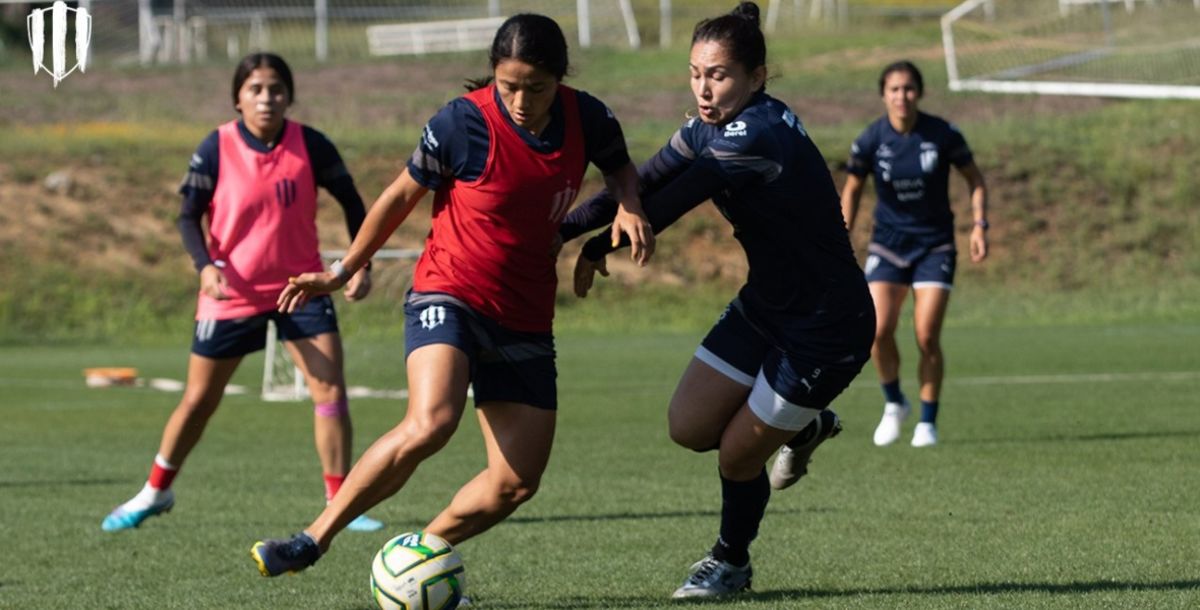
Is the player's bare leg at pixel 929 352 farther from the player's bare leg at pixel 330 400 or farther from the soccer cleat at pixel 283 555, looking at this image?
the soccer cleat at pixel 283 555

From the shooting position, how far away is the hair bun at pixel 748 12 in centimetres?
597

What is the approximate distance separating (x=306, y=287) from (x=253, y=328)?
2455mm

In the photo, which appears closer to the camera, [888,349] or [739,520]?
[739,520]

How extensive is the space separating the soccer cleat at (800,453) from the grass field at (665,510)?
34cm

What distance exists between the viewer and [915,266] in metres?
11.0

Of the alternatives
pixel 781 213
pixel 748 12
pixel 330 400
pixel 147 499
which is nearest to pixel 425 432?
pixel 781 213

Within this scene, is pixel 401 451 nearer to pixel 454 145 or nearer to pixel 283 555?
pixel 283 555

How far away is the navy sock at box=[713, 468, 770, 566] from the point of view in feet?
20.6

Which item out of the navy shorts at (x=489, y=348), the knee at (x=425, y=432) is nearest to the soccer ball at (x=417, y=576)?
the knee at (x=425, y=432)

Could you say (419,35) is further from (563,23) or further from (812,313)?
(812,313)

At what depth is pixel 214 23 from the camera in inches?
1526

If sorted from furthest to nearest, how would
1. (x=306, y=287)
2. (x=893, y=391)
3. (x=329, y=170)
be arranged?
(x=893, y=391)
(x=329, y=170)
(x=306, y=287)

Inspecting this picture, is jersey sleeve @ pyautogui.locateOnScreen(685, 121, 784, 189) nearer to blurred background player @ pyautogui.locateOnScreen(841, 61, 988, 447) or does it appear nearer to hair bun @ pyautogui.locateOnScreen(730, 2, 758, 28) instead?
hair bun @ pyautogui.locateOnScreen(730, 2, 758, 28)

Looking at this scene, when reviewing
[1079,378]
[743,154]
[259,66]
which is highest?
[259,66]
